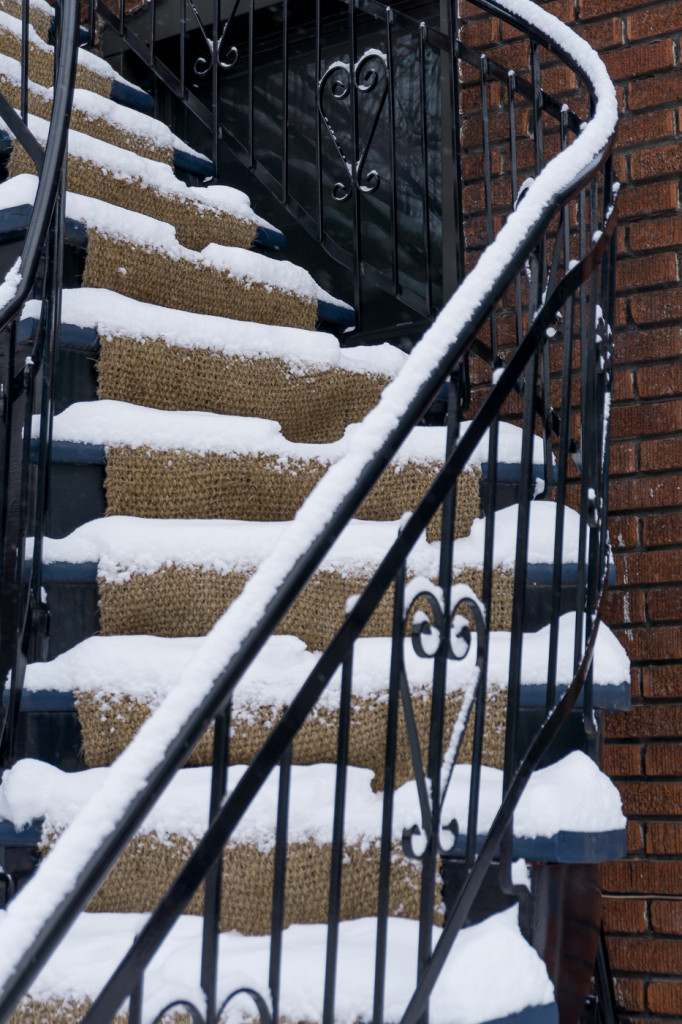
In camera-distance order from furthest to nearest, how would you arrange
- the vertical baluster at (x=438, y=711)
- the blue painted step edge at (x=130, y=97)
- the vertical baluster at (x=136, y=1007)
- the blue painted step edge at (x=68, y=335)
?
the blue painted step edge at (x=130, y=97) < the blue painted step edge at (x=68, y=335) < the vertical baluster at (x=438, y=711) < the vertical baluster at (x=136, y=1007)

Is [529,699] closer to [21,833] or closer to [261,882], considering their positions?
[261,882]

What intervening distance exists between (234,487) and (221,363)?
1.15ft

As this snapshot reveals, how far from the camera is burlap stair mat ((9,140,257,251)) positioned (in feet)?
8.69

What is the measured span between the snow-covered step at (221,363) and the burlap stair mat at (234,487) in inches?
8.7

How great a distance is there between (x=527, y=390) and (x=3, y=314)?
3.31 ft

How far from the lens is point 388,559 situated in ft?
4.24

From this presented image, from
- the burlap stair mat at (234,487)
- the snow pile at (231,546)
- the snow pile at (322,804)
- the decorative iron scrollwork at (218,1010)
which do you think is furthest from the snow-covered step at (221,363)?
the decorative iron scrollwork at (218,1010)

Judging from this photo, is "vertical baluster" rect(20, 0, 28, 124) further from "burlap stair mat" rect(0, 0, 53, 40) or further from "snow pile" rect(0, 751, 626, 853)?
"snow pile" rect(0, 751, 626, 853)

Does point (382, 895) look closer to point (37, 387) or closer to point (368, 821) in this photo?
point (368, 821)

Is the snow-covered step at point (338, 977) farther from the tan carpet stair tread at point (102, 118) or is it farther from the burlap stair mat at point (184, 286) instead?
the tan carpet stair tread at point (102, 118)

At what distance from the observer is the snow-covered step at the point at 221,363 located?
7.43ft

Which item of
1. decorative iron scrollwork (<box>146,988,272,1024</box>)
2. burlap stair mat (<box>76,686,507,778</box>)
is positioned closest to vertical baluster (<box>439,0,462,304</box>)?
burlap stair mat (<box>76,686,507,778</box>)

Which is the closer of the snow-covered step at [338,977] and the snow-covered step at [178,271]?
the snow-covered step at [338,977]

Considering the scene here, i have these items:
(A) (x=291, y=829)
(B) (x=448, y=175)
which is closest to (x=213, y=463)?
(A) (x=291, y=829)
